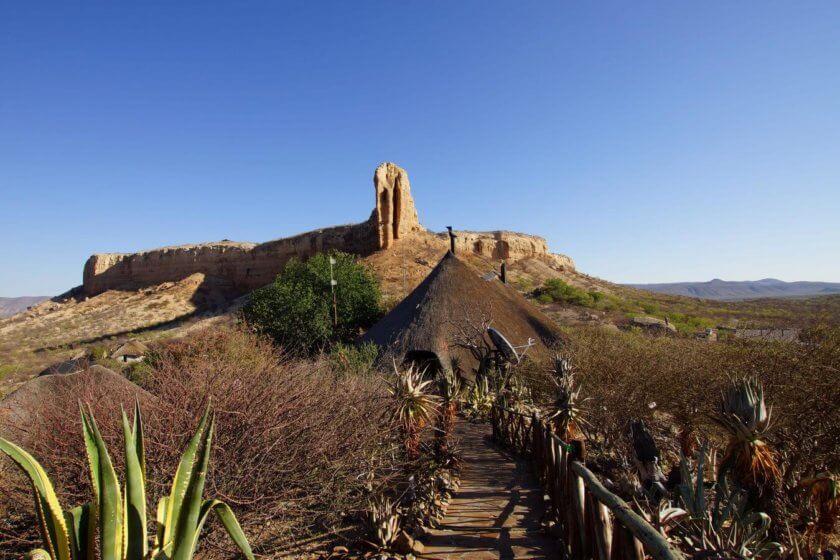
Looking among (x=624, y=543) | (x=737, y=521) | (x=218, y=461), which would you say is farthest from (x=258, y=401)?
(x=737, y=521)

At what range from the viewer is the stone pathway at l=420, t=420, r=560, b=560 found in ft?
13.9

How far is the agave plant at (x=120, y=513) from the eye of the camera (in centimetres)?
224

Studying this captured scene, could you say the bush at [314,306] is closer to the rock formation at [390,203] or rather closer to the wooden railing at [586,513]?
the wooden railing at [586,513]

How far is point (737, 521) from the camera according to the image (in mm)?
3883

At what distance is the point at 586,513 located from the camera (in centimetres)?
363

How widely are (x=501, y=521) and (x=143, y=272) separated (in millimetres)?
53676

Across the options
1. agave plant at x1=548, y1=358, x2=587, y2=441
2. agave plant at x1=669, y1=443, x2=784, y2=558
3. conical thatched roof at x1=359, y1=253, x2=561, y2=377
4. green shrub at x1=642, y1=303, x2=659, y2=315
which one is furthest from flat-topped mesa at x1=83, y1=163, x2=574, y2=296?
agave plant at x1=669, y1=443, x2=784, y2=558

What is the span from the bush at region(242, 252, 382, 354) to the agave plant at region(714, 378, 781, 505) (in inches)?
535

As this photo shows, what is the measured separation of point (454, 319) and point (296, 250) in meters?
32.8

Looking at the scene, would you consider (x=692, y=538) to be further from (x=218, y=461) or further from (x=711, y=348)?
(x=711, y=348)

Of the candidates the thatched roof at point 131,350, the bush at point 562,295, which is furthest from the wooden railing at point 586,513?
the bush at point 562,295

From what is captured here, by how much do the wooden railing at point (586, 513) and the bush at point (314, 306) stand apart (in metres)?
12.4

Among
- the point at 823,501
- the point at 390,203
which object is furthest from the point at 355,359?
Answer: the point at 390,203

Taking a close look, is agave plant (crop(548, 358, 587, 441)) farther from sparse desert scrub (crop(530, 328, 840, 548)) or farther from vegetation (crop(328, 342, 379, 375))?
vegetation (crop(328, 342, 379, 375))
